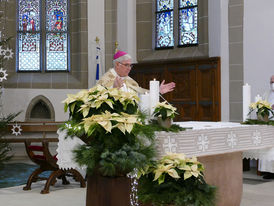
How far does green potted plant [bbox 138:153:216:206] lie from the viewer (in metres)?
3.34

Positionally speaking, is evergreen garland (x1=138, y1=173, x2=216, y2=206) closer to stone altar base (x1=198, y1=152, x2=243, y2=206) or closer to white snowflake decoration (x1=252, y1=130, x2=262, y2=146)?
stone altar base (x1=198, y1=152, x2=243, y2=206)

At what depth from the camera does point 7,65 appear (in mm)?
11500

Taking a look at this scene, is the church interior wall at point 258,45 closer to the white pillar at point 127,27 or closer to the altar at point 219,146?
the white pillar at point 127,27

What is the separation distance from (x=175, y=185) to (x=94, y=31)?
8.81 m

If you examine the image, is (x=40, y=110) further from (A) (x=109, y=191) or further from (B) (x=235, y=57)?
(A) (x=109, y=191)

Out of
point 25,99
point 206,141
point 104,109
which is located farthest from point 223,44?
point 104,109

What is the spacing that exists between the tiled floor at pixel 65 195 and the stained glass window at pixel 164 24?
15.7 feet

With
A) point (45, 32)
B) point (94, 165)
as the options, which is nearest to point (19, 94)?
point (45, 32)

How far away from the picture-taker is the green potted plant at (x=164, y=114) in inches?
151

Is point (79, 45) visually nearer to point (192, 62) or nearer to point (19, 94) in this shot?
point (19, 94)

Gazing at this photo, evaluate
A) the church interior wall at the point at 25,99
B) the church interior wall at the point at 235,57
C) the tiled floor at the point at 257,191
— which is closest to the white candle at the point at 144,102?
the tiled floor at the point at 257,191

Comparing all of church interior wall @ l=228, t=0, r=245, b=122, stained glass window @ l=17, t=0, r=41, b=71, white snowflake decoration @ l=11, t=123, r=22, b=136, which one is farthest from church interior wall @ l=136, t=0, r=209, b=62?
white snowflake decoration @ l=11, t=123, r=22, b=136

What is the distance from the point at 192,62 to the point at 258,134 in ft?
17.9

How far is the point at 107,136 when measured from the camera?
3.12 metres
